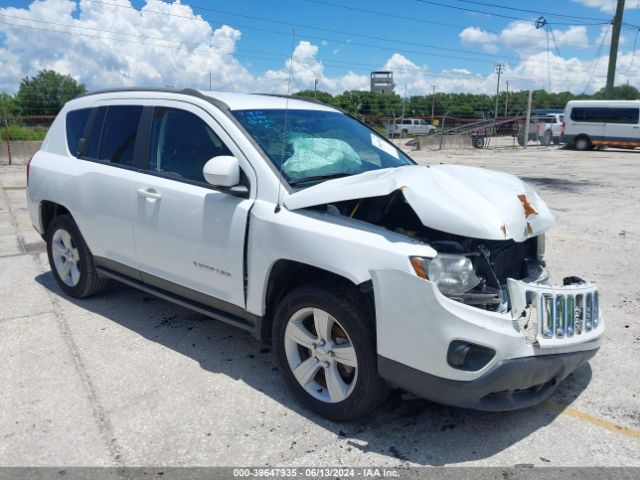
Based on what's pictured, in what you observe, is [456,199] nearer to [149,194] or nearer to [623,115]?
[149,194]

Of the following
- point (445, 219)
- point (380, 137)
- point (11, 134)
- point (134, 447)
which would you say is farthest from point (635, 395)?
point (11, 134)

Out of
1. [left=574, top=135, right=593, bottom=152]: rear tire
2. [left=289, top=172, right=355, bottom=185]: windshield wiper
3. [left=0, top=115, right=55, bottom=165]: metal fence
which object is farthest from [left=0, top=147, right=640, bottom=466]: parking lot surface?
[left=574, top=135, right=593, bottom=152]: rear tire

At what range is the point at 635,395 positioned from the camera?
11.4 feet

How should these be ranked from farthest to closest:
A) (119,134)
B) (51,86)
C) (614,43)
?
(51,86), (614,43), (119,134)

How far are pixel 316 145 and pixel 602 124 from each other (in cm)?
2709

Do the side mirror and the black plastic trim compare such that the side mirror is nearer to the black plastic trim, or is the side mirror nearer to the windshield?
the windshield

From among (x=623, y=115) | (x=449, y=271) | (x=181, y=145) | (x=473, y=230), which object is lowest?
(x=449, y=271)

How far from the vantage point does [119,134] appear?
452cm

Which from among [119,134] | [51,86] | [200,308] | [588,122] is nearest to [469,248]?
[200,308]

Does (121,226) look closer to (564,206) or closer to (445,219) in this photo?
(445,219)

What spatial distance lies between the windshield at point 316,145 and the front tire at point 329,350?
81 cm

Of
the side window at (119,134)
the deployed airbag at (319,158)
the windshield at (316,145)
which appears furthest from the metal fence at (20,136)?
the deployed airbag at (319,158)

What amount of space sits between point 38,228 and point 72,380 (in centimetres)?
226

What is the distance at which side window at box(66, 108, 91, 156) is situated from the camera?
4938 millimetres
